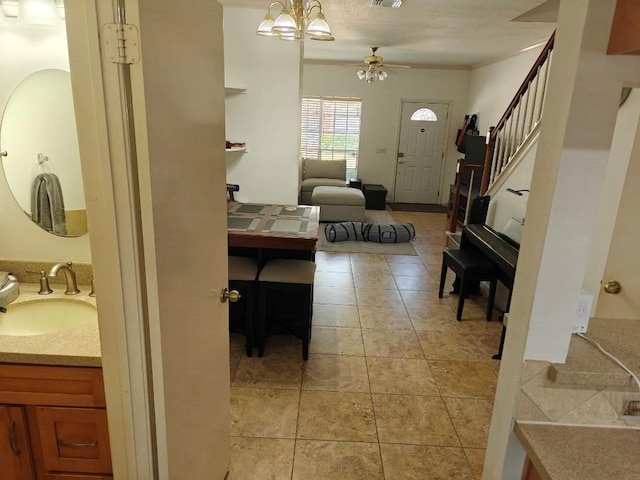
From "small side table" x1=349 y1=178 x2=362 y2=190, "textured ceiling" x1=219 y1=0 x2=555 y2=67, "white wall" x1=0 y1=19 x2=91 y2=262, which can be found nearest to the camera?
"white wall" x1=0 y1=19 x2=91 y2=262

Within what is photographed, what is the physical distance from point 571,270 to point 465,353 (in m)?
2.15

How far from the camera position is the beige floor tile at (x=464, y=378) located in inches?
101

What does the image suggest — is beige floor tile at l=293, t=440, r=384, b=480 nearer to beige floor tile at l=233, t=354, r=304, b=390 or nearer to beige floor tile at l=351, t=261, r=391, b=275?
beige floor tile at l=233, t=354, r=304, b=390

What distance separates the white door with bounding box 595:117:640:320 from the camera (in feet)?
4.20

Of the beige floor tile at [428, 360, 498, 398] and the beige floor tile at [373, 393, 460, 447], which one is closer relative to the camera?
the beige floor tile at [373, 393, 460, 447]

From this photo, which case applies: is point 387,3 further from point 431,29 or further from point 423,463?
point 423,463

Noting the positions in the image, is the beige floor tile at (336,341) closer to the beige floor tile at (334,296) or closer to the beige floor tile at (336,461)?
the beige floor tile at (334,296)

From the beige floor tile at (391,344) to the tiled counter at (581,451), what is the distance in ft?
6.08

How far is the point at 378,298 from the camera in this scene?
3.91 meters

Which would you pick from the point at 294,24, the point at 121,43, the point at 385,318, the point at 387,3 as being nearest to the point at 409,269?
the point at 385,318

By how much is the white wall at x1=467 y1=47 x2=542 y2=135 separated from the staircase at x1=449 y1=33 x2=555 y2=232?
165 cm

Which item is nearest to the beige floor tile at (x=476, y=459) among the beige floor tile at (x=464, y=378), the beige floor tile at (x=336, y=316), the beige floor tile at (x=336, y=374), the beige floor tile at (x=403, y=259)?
the beige floor tile at (x=464, y=378)

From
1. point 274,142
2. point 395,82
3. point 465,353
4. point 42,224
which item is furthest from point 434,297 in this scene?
point 395,82

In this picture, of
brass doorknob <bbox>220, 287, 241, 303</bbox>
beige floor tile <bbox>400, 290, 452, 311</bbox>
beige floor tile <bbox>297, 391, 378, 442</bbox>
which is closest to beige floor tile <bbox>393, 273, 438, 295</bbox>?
beige floor tile <bbox>400, 290, 452, 311</bbox>
